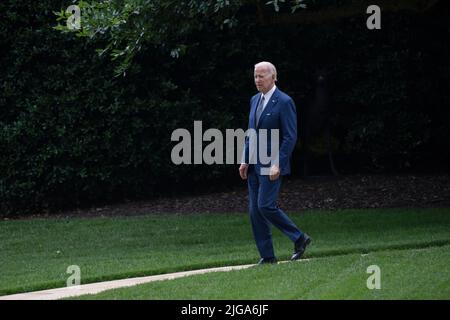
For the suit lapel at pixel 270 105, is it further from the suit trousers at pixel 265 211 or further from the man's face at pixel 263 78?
the suit trousers at pixel 265 211

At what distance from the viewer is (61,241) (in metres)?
12.9

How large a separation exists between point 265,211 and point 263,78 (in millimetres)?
1356

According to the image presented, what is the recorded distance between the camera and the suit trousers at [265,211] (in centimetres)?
891

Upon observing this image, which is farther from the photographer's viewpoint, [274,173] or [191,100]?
[191,100]

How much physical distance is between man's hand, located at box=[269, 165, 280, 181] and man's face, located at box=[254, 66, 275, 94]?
830 mm

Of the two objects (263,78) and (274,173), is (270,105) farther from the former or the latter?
(274,173)

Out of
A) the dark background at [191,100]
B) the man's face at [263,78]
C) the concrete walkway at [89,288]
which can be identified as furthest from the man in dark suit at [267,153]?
the dark background at [191,100]

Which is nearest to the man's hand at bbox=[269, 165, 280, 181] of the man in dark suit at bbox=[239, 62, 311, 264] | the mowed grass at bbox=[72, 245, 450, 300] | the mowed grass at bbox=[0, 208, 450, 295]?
the man in dark suit at bbox=[239, 62, 311, 264]

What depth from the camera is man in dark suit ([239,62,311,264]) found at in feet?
29.2

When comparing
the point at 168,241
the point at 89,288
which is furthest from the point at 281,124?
the point at 168,241

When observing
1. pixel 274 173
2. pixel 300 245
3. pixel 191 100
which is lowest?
pixel 300 245

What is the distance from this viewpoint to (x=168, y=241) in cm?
1255

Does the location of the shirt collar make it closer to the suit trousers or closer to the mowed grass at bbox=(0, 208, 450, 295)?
the suit trousers

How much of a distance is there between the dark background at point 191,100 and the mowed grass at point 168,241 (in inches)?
50.7
